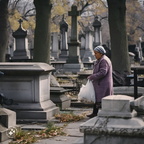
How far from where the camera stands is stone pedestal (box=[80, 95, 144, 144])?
578cm

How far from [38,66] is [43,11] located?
307 inches

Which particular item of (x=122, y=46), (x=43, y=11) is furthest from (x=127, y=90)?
(x=43, y=11)

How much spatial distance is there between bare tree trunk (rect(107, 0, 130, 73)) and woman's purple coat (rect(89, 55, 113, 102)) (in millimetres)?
7498

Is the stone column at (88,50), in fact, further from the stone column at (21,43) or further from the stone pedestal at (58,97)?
the stone pedestal at (58,97)

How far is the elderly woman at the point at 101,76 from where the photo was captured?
10.2 m

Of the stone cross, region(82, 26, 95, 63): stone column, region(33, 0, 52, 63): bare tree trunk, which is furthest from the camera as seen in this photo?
region(82, 26, 95, 63): stone column

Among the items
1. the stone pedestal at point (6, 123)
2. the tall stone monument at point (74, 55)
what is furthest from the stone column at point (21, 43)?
the stone pedestal at point (6, 123)

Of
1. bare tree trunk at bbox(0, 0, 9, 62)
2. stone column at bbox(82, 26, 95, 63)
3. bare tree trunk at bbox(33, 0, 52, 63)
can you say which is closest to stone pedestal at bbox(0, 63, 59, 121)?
bare tree trunk at bbox(33, 0, 52, 63)

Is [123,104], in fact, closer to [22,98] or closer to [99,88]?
[99,88]

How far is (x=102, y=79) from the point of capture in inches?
407

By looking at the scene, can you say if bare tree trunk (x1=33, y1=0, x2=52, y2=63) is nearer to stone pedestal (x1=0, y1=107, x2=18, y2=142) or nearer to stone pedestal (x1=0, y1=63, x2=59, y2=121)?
stone pedestal (x1=0, y1=63, x2=59, y2=121)

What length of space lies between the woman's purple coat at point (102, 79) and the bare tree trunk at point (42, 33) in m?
7.45

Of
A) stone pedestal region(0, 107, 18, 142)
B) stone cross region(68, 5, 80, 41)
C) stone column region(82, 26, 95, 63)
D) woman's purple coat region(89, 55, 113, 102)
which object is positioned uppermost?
stone cross region(68, 5, 80, 41)

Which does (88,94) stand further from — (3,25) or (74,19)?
(74,19)
